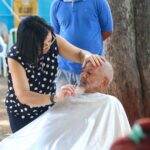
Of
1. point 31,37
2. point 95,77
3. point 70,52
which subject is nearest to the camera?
Result: point 31,37

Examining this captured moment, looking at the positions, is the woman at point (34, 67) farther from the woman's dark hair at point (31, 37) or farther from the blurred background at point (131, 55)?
the blurred background at point (131, 55)

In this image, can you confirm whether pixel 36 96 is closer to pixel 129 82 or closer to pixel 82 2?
pixel 82 2

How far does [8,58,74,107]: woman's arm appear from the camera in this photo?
Answer: 257cm

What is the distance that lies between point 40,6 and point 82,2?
6704 millimetres

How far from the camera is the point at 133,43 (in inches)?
172

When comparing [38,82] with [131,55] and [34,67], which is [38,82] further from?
[131,55]

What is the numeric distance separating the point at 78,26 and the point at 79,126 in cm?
105

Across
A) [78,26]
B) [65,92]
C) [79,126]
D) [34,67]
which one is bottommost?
[79,126]

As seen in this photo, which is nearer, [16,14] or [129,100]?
[129,100]

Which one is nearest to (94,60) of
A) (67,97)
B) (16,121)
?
(67,97)

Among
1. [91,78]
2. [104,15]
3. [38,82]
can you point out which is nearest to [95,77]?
[91,78]

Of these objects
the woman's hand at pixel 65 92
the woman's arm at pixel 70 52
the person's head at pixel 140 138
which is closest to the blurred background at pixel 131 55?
the woman's arm at pixel 70 52

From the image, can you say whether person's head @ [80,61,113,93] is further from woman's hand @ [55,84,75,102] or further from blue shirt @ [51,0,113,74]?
blue shirt @ [51,0,113,74]

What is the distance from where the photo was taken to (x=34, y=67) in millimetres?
2719
